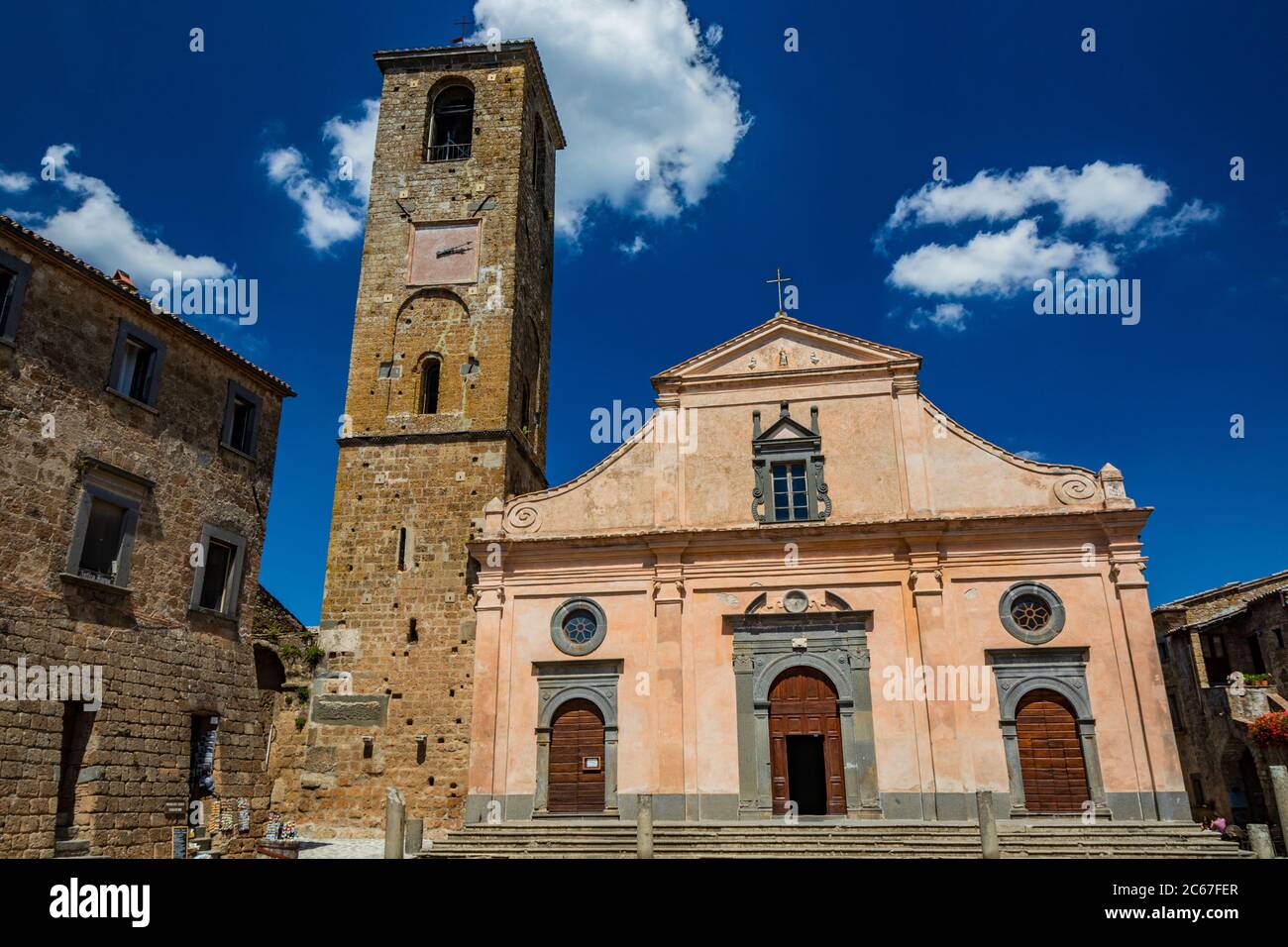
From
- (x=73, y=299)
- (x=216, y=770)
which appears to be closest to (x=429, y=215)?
(x=73, y=299)

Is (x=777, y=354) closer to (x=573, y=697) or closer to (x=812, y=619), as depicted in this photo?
(x=812, y=619)

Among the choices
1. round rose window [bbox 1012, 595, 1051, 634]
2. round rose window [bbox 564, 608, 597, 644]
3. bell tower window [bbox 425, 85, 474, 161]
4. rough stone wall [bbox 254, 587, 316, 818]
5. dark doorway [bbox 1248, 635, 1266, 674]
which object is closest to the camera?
round rose window [bbox 1012, 595, 1051, 634]

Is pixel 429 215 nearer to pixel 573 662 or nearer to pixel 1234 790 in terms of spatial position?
pixel 573 662

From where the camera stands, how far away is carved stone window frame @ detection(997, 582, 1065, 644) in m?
18.9

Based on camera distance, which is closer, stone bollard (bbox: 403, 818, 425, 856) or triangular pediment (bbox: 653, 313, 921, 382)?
stone bollard (bbox: 403, 818, 425, 856)

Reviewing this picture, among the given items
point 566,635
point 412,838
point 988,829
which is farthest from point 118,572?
point 988,829

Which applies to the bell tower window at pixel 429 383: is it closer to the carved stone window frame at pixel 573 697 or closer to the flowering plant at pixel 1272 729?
the carved stone window frame at pixel 573 697

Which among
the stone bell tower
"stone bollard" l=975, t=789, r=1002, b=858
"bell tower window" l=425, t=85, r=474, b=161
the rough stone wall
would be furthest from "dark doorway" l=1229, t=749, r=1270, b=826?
"bell tower window" l=425, t=85, r=474, b=161

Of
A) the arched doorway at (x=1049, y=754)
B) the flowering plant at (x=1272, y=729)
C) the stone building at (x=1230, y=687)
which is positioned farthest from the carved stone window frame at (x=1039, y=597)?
the flowering plant at (x=1272, y=729)

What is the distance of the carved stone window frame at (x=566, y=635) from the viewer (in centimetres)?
2025

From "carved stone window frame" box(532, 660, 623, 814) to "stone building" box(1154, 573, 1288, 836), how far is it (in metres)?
16.6

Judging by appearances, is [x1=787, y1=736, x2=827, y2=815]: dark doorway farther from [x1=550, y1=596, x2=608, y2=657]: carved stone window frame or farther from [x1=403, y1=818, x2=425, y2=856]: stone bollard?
[x1=403, y1=818, x2=425, y2=856]: stone bollard

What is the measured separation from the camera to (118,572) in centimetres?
1619

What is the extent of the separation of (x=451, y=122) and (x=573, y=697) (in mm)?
19305
